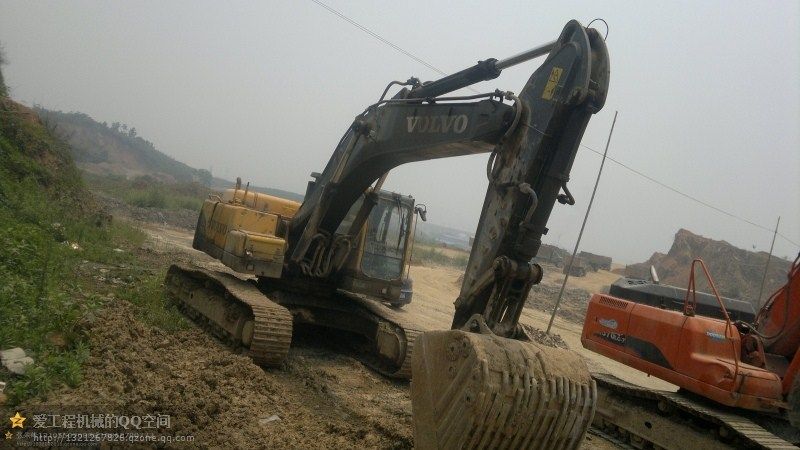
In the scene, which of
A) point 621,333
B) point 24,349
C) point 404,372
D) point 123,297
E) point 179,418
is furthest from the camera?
point 123,297

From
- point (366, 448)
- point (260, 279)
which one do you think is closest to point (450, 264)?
point (260, 279)

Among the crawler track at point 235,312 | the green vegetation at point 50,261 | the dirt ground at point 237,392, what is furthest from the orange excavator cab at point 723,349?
the green vegetation at point 50,261

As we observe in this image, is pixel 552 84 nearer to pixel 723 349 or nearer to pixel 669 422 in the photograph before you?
pixel 723 349

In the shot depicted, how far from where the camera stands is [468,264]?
15.2 ft

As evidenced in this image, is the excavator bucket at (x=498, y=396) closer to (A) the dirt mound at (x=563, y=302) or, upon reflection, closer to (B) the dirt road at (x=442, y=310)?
(B) the dirt road at (x=442, y=310)

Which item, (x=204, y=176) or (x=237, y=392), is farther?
(x=204, y=176)

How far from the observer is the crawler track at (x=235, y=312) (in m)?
6.48

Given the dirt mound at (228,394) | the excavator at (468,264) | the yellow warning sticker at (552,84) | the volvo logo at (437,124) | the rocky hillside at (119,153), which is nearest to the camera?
the excavator at (468,264)

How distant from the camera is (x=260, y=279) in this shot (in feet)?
27.0

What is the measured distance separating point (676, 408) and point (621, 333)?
3.57 feet

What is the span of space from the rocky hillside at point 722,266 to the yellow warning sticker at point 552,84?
1328 inches

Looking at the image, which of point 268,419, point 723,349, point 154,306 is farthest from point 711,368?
point 154,306

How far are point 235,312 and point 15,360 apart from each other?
2.49 metres

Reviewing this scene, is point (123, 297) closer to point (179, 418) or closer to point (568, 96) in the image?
point (179, 418)
